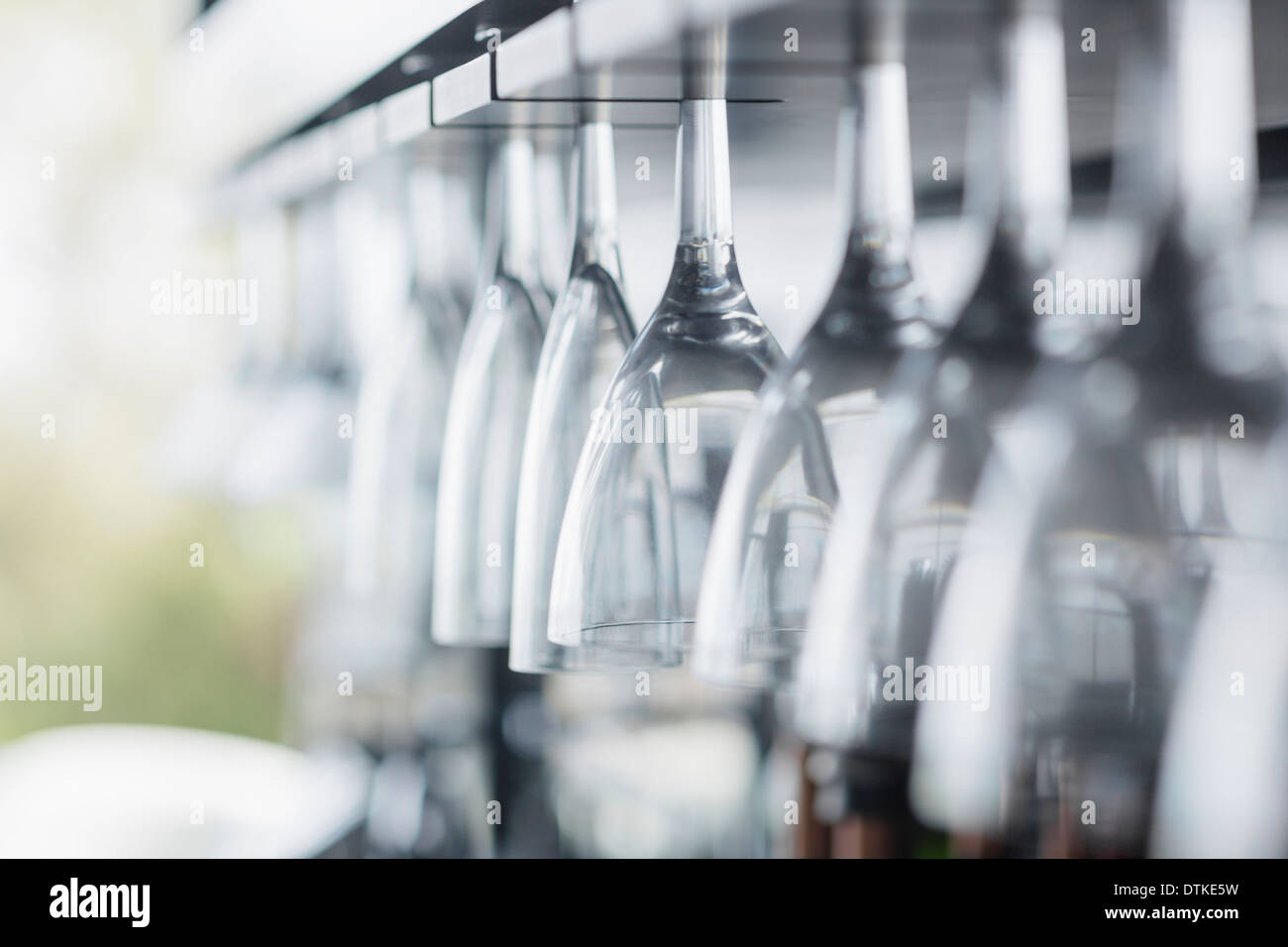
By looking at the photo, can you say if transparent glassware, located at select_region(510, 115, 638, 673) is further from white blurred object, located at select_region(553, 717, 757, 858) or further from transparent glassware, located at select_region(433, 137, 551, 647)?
white blurred object, located at select_region(553, 717, 757, 858)

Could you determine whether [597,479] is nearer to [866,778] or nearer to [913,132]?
[913,132]

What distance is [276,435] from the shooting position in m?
0.53

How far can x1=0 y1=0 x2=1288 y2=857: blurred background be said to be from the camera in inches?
17.7

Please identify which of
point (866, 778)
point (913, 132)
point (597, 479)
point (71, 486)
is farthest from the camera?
point (71, 486)

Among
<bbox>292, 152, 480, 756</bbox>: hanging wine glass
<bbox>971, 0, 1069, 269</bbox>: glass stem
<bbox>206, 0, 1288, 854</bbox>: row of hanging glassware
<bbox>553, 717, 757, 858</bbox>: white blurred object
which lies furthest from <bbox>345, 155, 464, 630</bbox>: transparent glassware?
<bbox>553, 717, 757, 858</bbox>: white blurred object

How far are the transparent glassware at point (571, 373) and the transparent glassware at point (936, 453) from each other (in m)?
0.10

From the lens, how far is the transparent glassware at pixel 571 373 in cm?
33

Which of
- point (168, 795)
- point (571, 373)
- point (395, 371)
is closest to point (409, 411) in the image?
point (395, 371)

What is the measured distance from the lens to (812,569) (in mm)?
282

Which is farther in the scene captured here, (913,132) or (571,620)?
(913,132)

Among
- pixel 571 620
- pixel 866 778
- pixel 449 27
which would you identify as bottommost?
pixel 866 778

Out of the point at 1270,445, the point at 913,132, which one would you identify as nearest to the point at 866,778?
the point at 913,132

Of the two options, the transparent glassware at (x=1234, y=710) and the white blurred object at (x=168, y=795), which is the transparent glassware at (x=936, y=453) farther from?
the white blurred object at (x=168, y=795)

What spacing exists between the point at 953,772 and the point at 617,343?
6.3 inches
